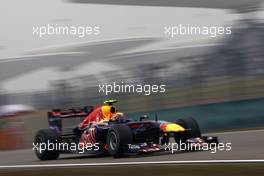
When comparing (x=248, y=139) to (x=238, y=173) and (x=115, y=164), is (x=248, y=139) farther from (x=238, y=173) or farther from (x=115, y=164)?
(x=238, y=173)

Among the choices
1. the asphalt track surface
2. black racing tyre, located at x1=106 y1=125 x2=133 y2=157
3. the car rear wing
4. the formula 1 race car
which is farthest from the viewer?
the car rear wing

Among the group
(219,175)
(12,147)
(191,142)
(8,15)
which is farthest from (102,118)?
(12,147)

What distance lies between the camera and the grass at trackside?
8509 mm

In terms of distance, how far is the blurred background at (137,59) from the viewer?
12539 millimetres

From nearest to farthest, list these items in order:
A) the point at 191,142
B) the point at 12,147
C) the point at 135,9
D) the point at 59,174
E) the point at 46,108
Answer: the point at 59,174 → the point at 191,142 → the point at 135,9 → the point at 46,108 → the point at 12,147

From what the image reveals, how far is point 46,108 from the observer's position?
47.3 feet

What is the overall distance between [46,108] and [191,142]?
12.7 ft

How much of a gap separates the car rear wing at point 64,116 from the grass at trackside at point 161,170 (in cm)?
273
